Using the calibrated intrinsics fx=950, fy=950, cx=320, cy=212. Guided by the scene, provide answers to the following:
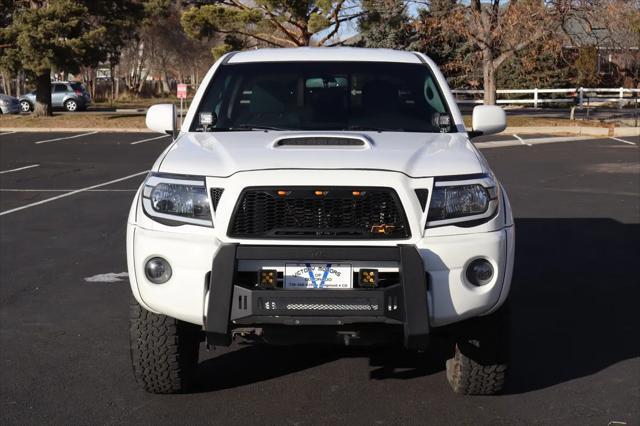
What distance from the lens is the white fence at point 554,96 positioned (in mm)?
45969

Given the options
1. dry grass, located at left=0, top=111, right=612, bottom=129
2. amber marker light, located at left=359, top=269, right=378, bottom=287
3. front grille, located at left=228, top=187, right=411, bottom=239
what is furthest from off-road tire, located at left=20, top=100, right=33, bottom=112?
amber marker light, located at left=359, top=269, right=378, bottom=287

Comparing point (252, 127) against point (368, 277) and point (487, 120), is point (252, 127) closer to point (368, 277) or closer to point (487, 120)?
point (487, 120)

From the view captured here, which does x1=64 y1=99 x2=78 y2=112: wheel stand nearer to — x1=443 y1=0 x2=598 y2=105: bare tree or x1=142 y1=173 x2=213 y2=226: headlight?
x1=443 y1=0 x2=598 y2=105: bare tree

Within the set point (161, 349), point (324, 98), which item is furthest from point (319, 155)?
point (324, 98)

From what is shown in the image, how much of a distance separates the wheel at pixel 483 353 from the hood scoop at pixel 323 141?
43.2 inches

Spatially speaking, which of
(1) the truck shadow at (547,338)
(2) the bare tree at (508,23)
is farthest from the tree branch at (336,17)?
(1) the truck shadow at (547,338)

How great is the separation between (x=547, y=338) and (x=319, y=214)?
248 centimetres

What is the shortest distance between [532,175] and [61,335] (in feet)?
41.7

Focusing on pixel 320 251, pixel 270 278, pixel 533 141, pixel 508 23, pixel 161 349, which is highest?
pixel 508 23

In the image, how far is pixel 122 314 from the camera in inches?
279

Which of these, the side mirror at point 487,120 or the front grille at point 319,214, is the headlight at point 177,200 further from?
the side mirror at point 487,120

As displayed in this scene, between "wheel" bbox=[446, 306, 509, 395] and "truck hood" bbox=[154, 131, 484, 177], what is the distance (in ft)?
2.59

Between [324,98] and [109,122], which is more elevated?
[324,98]

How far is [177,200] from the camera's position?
470cm
